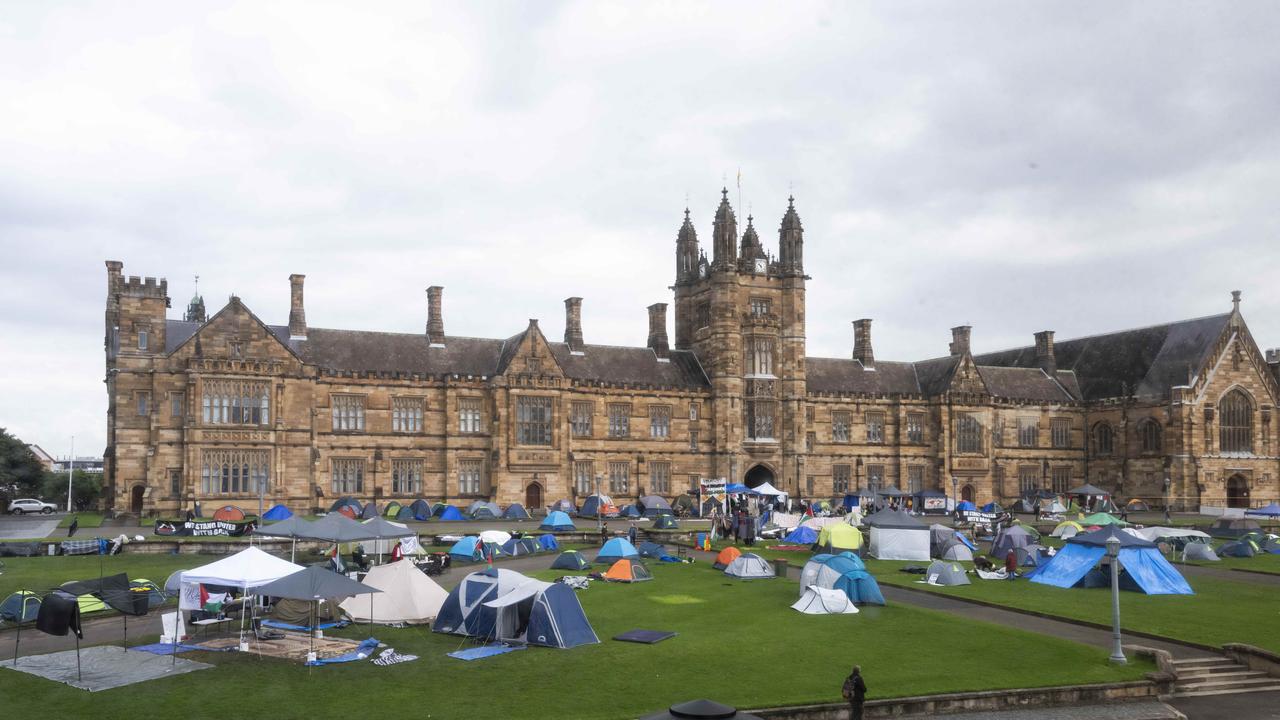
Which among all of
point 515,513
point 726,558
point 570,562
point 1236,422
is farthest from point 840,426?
point 570,562

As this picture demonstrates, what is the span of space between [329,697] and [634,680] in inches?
238

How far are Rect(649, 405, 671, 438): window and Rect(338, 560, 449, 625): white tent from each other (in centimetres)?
4249

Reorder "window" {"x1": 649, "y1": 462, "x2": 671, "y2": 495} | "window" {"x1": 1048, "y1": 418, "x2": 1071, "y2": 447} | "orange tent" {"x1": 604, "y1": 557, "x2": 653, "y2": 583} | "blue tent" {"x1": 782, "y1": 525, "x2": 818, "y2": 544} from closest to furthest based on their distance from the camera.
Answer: "orange tent" {"x1": 604, "y1": 557, "x2": 653, "y2": 583}
"blue tent" {"x1": 782, "y1": 525, "x2": 818, "y2": 544}
"window" {"x1": 649, "y1": 462, "x2": 671, "y2": 495}
"window" {"x1": 1048, "y1": 418, "x2": 1071, "y2": 447}

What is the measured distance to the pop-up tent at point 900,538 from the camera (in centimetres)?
4394

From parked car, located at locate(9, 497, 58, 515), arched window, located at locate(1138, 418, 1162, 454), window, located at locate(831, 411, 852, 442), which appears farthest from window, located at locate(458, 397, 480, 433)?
arched window, located at locate(1138, 418, 1162, 454)

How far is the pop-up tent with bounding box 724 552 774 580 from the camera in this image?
3712 centimetres

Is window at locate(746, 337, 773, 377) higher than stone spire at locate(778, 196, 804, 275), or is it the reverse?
stone spire at locate(778, 196, 804, 275)

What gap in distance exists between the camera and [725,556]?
39.1 m

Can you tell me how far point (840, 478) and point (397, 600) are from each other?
172 ft

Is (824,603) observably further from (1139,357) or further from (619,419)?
(1139,357)

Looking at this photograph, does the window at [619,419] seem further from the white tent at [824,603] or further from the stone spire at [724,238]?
the white tent at [824,603]

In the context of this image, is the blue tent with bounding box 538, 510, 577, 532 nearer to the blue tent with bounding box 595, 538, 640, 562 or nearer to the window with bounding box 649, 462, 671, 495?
the blue tent with bounding box 595, 538, 640, 562

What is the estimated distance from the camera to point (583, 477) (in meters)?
67.6

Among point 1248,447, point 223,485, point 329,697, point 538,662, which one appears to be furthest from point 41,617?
point 1248,447
